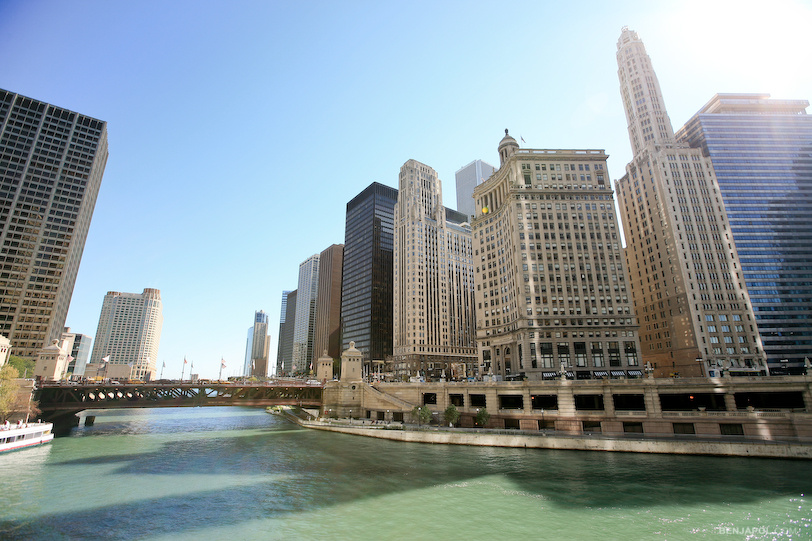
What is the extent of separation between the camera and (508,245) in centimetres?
11606

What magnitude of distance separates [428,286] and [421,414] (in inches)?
3966

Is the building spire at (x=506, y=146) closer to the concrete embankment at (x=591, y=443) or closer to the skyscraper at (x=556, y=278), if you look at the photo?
the skyscraper at (x=556, y=278)

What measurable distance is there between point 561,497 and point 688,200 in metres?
128

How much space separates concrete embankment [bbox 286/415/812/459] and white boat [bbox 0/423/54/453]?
56.0 metres

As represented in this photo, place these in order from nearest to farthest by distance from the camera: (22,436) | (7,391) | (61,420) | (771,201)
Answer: (22,436) < (7,391) < (61,420) < (771,201)

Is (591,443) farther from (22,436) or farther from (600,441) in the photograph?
(22,436)

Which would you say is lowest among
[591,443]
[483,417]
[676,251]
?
[591,443]

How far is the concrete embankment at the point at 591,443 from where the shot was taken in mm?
50531

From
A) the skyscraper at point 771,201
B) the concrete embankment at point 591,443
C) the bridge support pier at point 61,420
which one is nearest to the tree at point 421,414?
the concrete embankment at point 591,443

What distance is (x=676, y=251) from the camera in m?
120

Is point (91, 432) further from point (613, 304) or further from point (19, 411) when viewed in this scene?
point (613, 304)

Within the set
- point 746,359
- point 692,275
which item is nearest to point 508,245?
point 692,275

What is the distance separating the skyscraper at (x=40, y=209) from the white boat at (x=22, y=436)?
8050cm

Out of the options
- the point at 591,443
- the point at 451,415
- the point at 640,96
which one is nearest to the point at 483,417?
the point at 451,415
